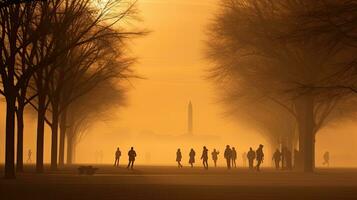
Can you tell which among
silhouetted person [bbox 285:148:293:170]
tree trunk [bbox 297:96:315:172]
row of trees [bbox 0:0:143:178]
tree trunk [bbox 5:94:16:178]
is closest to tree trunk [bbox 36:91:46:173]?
row of trees [bbox 0:0:143:178]

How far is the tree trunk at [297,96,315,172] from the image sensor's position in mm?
57219

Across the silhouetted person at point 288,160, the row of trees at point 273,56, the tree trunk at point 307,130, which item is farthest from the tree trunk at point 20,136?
the silhouetted person at point 288,160

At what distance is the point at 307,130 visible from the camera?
57.8 metres

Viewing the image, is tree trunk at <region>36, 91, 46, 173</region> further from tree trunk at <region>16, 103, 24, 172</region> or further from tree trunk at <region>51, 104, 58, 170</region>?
tree trunk at <region>51, 104, 58, 170</region>

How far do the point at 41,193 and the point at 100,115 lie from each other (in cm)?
6656

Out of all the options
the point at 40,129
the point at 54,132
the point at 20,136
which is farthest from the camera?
the point at 54,132

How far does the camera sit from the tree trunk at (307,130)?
5722 centimetres

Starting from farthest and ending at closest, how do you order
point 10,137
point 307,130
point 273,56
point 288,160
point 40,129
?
point 288,160 → point 307,130 → point 273,56 → point 40,129 → point 10,137

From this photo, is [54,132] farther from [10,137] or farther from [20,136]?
[10,137]

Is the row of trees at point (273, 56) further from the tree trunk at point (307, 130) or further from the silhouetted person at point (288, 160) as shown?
the silhouetted person at point (288, 160)

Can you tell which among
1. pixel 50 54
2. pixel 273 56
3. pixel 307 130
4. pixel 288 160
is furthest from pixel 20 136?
pixel 288 160

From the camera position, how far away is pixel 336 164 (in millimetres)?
128125

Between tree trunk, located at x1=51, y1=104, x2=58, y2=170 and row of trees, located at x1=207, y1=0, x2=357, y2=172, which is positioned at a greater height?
row of trees, located at x1=207, y1=0, x2=357, y2=172

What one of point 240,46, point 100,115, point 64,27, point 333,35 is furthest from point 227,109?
point 333,35
